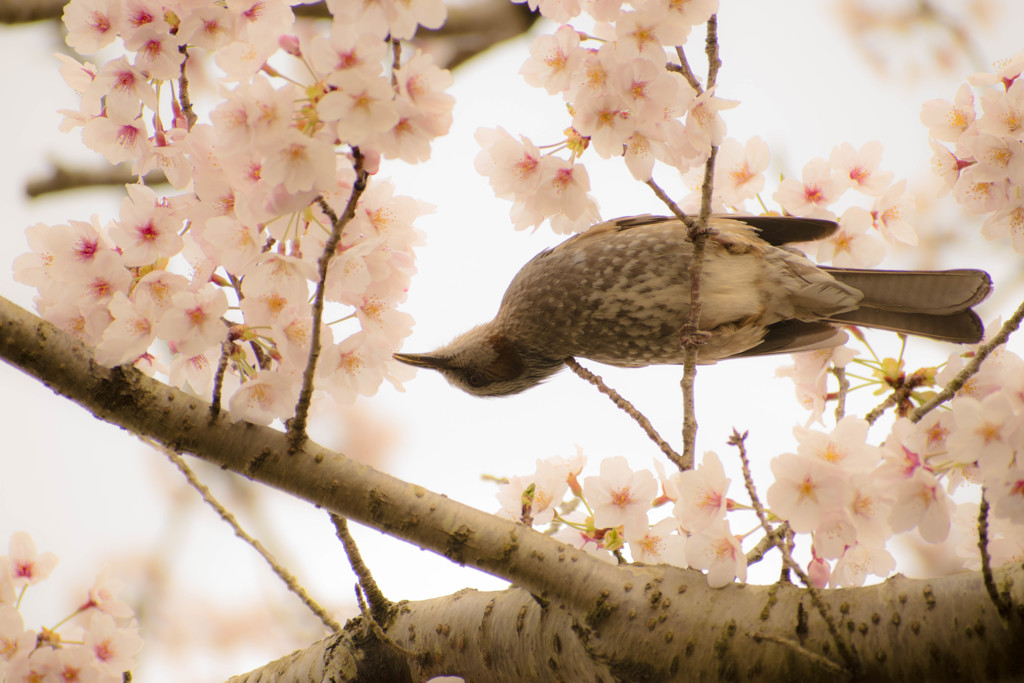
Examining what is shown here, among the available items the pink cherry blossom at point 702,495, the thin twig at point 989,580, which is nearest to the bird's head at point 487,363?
the pink cherry blossom at point 702,495

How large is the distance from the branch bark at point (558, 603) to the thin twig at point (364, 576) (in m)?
0.05

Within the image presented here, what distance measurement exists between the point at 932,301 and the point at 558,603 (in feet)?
4.87

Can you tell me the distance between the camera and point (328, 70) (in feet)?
3.74

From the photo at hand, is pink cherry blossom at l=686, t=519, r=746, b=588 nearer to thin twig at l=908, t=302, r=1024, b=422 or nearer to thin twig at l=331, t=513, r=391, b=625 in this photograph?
thin twig at l=908, t=302, r=1024, b=422

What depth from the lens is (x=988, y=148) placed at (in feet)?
5.59

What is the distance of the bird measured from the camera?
7.58ft

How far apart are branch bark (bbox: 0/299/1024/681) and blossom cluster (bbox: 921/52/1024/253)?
35.3 inches

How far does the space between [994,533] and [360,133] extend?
1.50 m

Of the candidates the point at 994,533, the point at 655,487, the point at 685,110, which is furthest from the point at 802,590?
the point at 685,110

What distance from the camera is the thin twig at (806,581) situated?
1277mm

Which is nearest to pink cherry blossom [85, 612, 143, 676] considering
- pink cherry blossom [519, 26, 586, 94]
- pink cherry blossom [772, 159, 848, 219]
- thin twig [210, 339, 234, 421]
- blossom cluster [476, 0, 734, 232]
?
thin twig [210, 339, 234, 421]

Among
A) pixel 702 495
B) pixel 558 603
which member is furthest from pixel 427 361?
pixel 702 495

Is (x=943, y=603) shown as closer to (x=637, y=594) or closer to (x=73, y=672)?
(x=637, y=594)

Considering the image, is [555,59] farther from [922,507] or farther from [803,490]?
[922,507]
